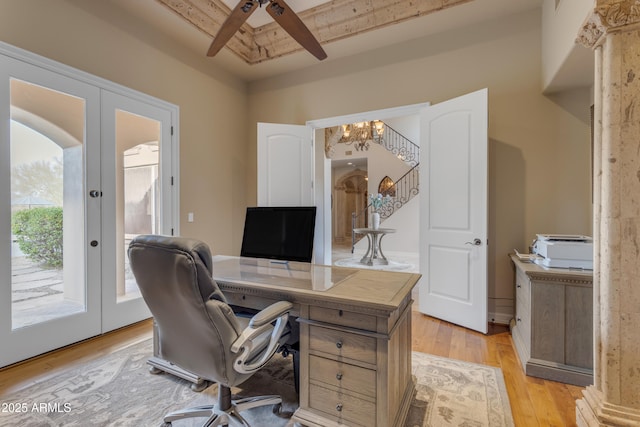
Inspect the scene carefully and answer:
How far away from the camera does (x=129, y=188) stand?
315 cm

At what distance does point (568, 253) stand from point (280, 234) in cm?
242

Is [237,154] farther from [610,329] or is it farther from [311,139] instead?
[610,329]

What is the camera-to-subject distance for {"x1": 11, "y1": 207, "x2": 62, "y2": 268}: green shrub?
239cm

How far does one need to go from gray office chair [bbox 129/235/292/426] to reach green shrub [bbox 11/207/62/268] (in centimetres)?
185

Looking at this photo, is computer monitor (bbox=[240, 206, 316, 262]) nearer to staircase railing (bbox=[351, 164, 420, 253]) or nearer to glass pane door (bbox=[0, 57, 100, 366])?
glass pane door (bbox=[0, 57, 100, 366])

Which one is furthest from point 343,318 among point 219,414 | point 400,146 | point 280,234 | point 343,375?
point 400,146

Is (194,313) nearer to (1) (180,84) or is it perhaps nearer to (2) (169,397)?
(2) (169,397)

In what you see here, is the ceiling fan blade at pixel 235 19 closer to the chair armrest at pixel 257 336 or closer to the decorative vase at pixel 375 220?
the chair armrest at pixel 257 336

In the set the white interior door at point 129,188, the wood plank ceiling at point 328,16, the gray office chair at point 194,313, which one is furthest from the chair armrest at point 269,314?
the wood plank ceiling at point 328,16

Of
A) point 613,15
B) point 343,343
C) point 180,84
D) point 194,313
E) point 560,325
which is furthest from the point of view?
point 180,84

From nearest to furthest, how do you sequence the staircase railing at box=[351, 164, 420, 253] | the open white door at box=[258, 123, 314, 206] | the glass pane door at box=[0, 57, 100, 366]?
the glass pane door at box=[0, 57, 100, 366], the open white door at box=[258, 123, 314, 206], the staircase railing at box=[351, 164, 420, 253]

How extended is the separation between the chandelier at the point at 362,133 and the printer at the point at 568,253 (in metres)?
7.30

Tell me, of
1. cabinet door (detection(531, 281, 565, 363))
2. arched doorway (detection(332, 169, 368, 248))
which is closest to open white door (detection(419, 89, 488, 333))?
cabinet door (detection(531, 281, 565, 363))

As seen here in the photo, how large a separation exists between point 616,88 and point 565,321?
5.09ft
